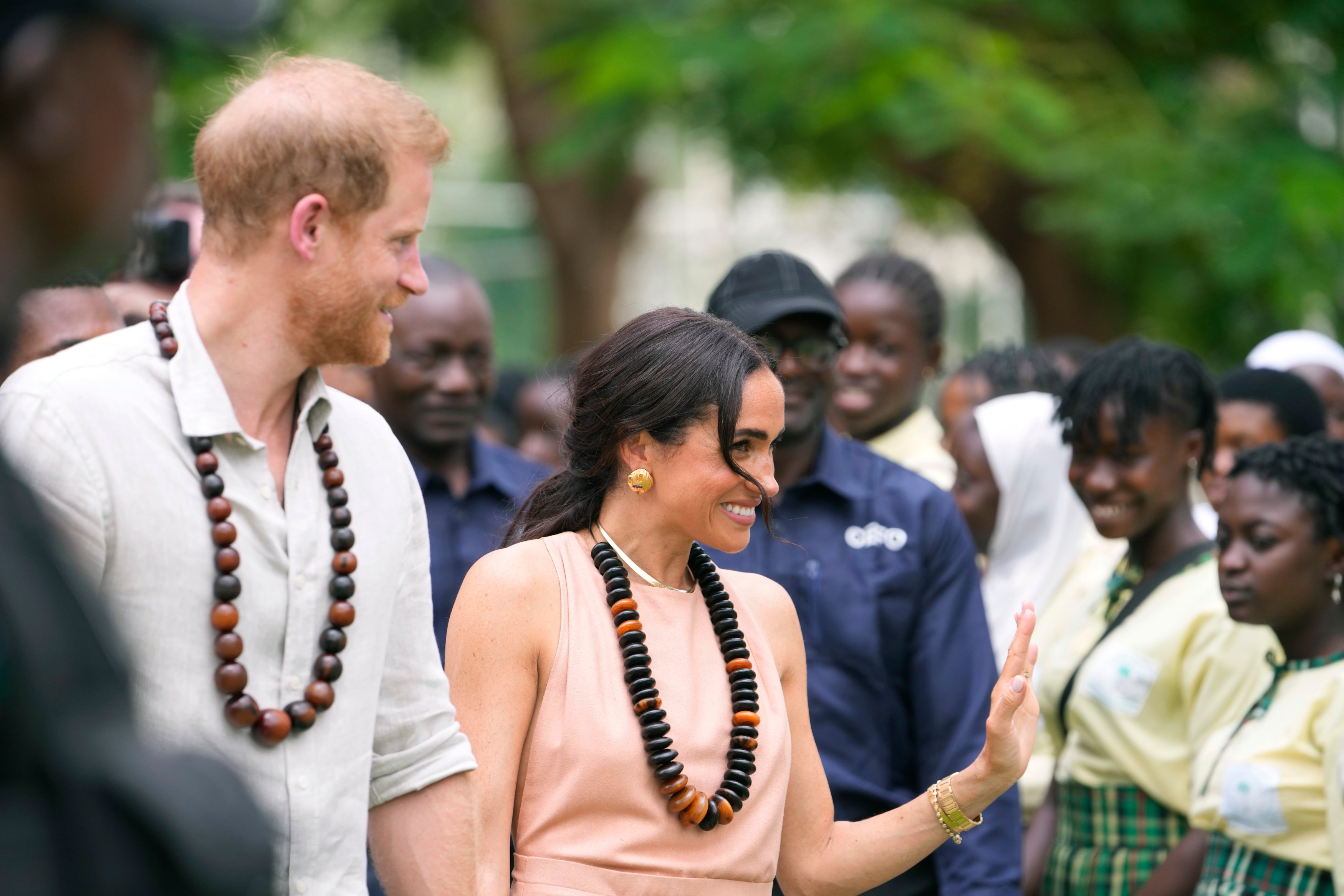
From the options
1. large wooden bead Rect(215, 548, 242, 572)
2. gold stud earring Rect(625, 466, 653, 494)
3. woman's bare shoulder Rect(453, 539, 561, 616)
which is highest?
large wooden bead Rect(215, 548, 242, 572)

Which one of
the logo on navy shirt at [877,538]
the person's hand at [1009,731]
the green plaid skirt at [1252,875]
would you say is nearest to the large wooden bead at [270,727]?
the person's hand at [1009,731]

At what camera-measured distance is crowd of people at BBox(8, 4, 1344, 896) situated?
1.29m

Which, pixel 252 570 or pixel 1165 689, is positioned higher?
pixel 252 570

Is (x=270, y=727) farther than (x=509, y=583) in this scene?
No

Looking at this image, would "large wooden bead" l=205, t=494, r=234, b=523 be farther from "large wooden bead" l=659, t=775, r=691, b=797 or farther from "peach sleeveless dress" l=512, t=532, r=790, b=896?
"large wooden bead" l=659, t=775, r=691, b=797

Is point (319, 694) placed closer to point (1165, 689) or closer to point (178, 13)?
point (178, 13)

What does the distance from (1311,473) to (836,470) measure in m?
1.38

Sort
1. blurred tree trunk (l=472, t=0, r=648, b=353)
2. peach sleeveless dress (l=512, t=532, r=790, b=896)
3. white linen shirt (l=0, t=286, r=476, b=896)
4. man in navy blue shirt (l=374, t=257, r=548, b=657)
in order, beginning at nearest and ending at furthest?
white linen shirt (l=0, t=286, r=476, b=896) → peach sleeveless dress (l=512, t=532, r=790, b=896) → man in navy blue shirt (l=374, t=257, r=548, b=657) → blurred tree trunk (l=472, t=0, r=648, b=353)

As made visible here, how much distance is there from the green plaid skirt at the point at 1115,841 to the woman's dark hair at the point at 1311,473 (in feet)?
3.07

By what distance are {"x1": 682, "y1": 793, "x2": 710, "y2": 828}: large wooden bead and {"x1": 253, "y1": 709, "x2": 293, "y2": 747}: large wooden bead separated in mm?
837

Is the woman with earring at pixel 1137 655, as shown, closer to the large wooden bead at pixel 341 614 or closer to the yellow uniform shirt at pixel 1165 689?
the yellow uniform shirt at pixel 1165 689

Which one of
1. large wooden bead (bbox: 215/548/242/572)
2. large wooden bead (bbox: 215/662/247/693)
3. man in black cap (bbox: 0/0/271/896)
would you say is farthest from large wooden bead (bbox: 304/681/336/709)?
man in black cap (bbox: 0/0/271/896)

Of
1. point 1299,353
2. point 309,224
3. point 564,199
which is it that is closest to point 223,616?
point 309,224

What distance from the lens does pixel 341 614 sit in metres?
2.38
